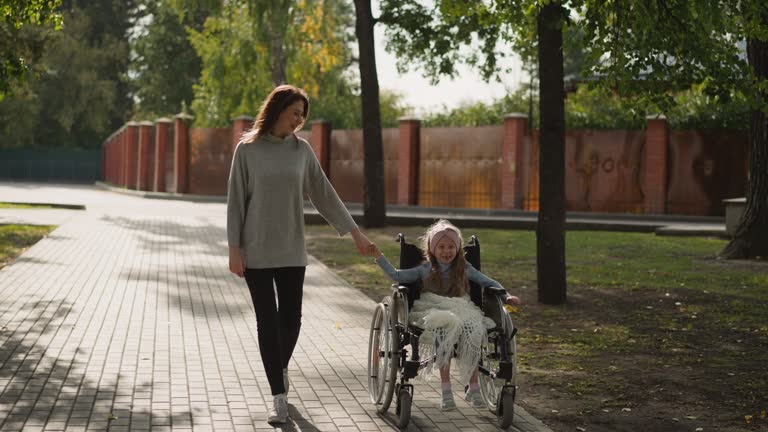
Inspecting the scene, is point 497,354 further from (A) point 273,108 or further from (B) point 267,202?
(A) point 273,108

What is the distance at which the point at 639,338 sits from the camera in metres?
9.85

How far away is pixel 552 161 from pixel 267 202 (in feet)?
19.6

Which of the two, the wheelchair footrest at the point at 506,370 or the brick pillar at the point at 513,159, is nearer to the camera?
the wheelchair footrest at the point at 506,370

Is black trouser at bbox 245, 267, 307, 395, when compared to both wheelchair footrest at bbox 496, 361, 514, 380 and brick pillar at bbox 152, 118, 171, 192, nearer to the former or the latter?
wheelchair footrest at bbox 496, 361, 514, 380

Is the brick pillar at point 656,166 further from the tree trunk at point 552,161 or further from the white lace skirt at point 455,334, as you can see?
the white lace skirt at point 455,334

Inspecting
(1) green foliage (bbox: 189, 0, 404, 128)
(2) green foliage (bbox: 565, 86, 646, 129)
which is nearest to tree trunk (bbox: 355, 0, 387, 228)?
(1) green foliage (bbox: 189, 0, 404, 128)

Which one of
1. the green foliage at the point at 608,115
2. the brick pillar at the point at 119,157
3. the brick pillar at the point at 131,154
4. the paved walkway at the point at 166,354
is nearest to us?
the paved walkway at the point at 166,354

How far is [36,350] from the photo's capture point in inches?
328

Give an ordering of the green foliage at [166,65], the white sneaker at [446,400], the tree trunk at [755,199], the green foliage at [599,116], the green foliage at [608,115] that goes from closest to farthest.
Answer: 1. the white sneaker at [446,400]
2. the tree trunk at [755,199]
3. the green foliage at [608,115]
4. the green foliage at [599,116]
5. the green foliage at [166,65]

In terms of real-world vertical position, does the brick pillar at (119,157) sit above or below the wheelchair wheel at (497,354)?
above

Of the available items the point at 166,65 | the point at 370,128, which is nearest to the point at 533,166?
the point at 370,128

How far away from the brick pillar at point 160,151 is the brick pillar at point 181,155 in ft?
6.26

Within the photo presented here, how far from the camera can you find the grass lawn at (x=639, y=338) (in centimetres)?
706

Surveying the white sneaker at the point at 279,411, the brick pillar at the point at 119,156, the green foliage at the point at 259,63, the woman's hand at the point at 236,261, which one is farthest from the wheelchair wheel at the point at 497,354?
the brick pillar at the point at 119,156
